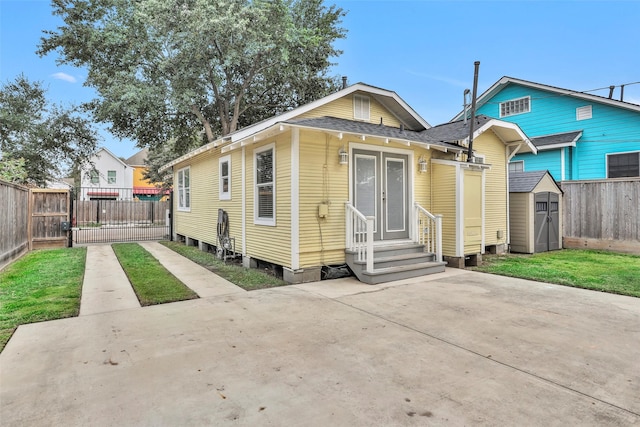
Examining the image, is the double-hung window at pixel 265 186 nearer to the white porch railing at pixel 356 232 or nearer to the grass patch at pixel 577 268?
the white porch railing at pixel 356 232

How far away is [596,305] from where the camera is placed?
4699mm

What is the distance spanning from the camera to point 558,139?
13133 mm

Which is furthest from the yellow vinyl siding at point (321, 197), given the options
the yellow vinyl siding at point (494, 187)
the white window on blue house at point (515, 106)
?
the white window on blue house at point (515, 106)

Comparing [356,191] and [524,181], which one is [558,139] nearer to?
[524,181]

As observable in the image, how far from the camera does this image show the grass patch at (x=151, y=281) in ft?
16.9

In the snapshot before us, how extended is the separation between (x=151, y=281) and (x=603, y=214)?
1152cm

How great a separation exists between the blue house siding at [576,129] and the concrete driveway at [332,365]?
10222mm

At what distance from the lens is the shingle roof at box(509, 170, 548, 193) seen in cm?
979

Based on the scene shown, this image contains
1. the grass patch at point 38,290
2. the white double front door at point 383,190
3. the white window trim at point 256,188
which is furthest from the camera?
Answer: the white double front door at point 383,190

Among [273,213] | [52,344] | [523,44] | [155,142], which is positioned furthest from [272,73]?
[52,344]

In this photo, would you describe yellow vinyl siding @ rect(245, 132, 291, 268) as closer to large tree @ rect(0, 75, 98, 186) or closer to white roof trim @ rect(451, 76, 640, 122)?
white roof trim @ rect(451, 76, 640, 122)

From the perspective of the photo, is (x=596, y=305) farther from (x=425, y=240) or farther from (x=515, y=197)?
(x=515, y=197)

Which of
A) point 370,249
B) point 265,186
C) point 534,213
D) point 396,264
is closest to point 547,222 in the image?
point 534,213

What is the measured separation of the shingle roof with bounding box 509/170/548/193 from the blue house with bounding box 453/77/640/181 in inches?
147
